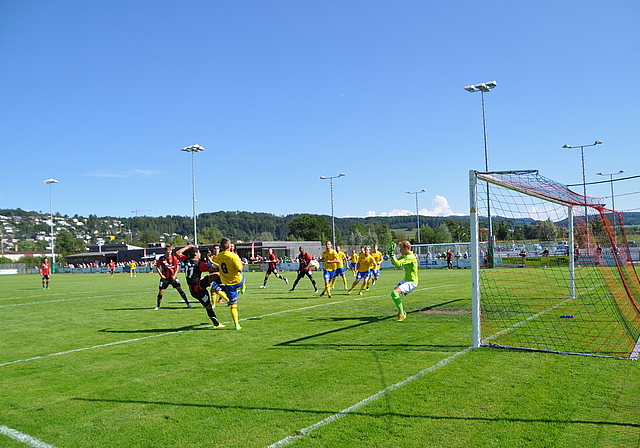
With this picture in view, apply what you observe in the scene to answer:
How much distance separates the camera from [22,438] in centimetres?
501

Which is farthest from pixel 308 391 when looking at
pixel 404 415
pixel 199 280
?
pixel 199 280

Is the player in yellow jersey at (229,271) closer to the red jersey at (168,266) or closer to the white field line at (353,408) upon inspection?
the white field line at (353,408)

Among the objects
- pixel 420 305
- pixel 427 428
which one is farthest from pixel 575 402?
pixel 420 305

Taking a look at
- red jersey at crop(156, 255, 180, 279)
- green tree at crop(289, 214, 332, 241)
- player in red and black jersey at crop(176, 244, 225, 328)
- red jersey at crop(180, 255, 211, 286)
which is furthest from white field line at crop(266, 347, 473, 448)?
green tree at crop(289, 214, 332, 241)

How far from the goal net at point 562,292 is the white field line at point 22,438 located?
21.5ft

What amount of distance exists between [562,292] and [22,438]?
56.2 feet

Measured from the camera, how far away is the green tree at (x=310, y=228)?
127 m

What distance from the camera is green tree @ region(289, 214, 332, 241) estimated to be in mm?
126812

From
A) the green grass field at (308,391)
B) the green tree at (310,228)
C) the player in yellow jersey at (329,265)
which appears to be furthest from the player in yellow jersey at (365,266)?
the green tree at (310,228)

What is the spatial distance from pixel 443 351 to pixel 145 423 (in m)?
4.88

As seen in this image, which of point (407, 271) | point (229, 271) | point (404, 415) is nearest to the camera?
point (404, 415)

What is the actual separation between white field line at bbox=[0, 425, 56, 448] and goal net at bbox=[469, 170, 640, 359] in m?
6.56

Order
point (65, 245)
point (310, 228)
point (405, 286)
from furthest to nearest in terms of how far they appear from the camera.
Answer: point (310, 228), point (65, 245), point (405, 286)

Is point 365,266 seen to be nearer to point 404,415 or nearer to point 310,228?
point 404,415
